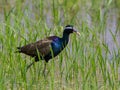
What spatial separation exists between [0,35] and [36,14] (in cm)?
343

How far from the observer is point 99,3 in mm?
11742

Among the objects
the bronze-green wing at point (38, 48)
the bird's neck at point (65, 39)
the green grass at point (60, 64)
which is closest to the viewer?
the green grass at point (60, 64)

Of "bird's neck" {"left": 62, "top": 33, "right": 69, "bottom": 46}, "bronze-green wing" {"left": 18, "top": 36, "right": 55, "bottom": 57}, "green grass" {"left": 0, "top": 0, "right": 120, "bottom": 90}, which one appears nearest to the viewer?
"green grass" {"left": 0, "top": 0, "right": 120, "bottom": 90}

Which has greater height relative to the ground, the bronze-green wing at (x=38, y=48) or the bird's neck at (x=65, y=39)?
the bird's neck at (x=65, y=39)

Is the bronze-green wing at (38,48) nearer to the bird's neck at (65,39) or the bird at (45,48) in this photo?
the bird at (45,48)

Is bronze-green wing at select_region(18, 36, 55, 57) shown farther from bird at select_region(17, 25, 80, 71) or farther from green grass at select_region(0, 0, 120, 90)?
green grass at select_region(0, 0, 120, 90)

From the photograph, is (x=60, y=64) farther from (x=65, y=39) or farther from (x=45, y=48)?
(x=65, y=39)

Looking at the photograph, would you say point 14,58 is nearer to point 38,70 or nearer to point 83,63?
point 38,70

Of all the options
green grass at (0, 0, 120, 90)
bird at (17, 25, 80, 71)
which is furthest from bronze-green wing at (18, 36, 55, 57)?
green grass at (0, 0, 120, 90)

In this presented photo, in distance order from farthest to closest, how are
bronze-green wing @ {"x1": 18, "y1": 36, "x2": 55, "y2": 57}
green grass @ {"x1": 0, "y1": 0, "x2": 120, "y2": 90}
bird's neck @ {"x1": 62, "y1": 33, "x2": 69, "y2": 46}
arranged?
bird's neck @ {"x1": 62, "y1": 33, "x2": 69, "y2": 46}, bronze-green wing @ {"x1": 18, "y1": 36, "x2": 55, "y2": 57}, green grass @ {"x1": 0, "y1": 0, "x2": 120, "y2": 90}

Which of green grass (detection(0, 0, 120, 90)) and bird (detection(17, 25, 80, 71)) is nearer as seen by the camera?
green grass (detection(0, 0, 120, 90))

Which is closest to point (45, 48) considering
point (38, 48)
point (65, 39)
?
point (38, 48)

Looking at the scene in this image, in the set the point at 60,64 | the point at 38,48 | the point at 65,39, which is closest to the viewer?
the point at 60,64

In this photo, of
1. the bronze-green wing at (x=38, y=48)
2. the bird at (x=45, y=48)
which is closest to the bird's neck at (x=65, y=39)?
the bird at (x=45, y=48)
